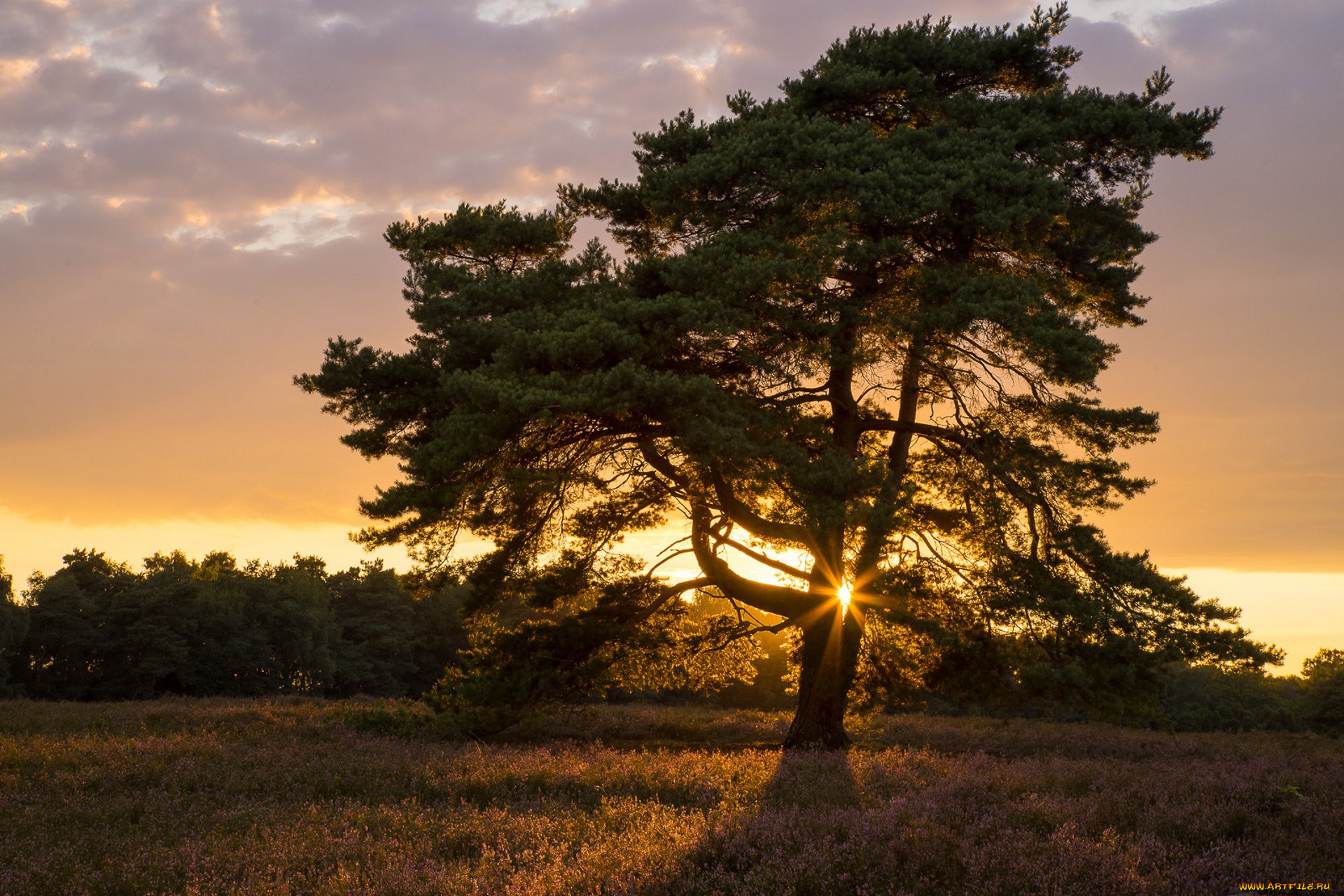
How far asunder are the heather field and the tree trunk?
197cm

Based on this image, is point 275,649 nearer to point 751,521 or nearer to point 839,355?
point 751,521

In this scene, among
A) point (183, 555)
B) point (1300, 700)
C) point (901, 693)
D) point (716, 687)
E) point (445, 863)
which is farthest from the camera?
point (183, 555)

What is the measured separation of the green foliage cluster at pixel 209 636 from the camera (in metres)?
56.2

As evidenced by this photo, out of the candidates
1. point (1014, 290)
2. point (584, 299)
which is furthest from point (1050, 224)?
point (584, 299)

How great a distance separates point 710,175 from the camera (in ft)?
55.3

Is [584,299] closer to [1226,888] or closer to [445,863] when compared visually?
[445,863]

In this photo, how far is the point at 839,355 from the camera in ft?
54.2

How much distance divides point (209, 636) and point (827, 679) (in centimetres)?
5321

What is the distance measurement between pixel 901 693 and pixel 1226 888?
1443 cm

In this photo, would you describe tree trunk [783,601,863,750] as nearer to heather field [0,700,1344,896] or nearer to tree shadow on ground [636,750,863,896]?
heather field [0,700,1344,896]

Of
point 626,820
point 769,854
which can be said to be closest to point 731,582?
point 626,820

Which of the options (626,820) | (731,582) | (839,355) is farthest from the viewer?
(731,582)

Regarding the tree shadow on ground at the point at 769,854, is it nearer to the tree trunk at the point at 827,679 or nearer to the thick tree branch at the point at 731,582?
the tree trunk at the point at 827,679

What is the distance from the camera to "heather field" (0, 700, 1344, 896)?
7.00 meters
